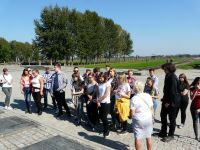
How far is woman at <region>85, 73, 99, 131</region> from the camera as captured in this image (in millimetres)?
9229

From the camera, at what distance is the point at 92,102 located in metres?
9.28

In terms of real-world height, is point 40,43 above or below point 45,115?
above

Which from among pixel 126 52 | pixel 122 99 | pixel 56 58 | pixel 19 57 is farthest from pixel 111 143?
pixel 19 57

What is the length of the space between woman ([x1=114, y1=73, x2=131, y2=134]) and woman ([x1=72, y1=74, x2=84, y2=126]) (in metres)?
1.69

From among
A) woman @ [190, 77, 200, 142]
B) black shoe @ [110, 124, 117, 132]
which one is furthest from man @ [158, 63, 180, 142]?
black shoe @ [110, 124, 117, 132]


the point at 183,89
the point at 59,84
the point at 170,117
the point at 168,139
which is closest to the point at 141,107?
the point at 170,117

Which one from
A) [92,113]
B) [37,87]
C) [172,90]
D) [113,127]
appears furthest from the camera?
[37,87]

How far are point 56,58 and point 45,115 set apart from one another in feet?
136

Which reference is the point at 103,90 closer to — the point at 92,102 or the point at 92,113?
the point at 92,102

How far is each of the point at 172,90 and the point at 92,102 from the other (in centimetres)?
261

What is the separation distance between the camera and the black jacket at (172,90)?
7.61m

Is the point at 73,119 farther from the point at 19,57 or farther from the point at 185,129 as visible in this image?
the point at 19,57

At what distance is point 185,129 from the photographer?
355 inches

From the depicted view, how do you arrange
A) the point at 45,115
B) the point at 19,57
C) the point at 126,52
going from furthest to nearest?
1. the point at 19,57
2. the point at 126,52
3. the point at 45,115
